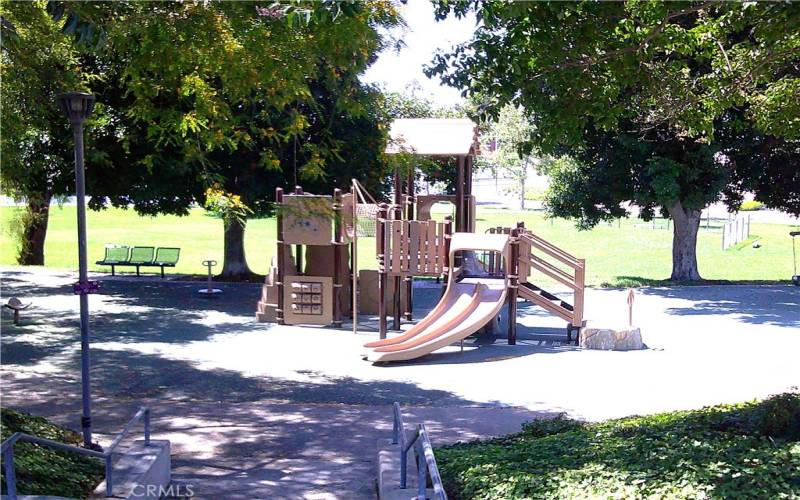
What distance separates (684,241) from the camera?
88.8 feet

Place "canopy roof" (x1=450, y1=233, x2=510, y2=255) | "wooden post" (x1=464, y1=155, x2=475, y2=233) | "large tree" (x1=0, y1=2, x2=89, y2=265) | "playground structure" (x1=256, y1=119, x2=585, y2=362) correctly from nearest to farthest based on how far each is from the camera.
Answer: "large tree" (x1=0, y1=2, x2=89, y2=265) → "playground structure" (x1=256, y1=119, x2=585, y2=362) → "canopy roof" (x1=450, y1=233, x2=510, y2=255) → "wooden post" (x1=464, y1=155, x2=475, y2=233)

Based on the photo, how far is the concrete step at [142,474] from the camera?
6531mm

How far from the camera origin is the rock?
16031 mm

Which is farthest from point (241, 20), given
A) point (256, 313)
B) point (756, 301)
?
point (756, 301)

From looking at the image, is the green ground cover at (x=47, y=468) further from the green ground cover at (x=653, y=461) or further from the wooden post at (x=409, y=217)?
the wooden post at (x=409, y=217)

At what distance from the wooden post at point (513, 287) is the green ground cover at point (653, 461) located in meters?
8.68

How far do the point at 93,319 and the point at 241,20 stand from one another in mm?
10574

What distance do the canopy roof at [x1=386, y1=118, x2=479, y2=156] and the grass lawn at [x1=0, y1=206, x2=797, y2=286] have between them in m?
9.37

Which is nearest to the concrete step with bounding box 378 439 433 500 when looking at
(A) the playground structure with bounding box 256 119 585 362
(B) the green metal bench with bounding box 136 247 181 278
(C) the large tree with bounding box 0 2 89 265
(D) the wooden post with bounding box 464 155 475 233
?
(C) the large tree with bounding box 0 2 89 265

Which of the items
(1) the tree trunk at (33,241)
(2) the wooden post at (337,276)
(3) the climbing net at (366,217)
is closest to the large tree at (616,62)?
(3) the climbing net at (366,217)

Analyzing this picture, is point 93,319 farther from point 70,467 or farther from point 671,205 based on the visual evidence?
point 671,205

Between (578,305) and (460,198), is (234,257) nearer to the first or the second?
(460,198)

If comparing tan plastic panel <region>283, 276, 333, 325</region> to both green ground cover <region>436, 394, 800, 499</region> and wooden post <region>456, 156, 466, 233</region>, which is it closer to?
wooden post <region>456, 156, 466, 233</region>

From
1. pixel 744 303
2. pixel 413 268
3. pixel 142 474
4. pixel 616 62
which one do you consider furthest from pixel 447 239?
pixel 142 474
